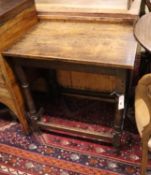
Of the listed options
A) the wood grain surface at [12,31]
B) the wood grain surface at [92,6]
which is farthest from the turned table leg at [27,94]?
the wood grain surface at [92,6]

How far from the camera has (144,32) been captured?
45.6 inches

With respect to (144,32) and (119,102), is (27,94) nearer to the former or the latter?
(119,102)

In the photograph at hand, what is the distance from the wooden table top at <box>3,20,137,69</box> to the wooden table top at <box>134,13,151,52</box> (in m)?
0.10

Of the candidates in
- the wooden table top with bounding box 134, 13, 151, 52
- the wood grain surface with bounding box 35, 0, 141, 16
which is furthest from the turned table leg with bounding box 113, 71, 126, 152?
the wood grain surface with bounding box 35, 0, 141, 16

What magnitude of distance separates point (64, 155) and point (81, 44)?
77cm

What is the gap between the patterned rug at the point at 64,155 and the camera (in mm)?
1473

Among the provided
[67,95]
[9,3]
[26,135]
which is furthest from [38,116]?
[9,3]

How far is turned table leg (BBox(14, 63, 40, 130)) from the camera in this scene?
143 centimetres

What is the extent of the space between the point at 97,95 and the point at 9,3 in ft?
3.27

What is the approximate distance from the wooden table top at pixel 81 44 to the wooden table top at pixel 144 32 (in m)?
0.10

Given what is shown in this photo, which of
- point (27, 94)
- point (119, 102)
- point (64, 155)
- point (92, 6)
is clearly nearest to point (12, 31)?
point (27, 94)

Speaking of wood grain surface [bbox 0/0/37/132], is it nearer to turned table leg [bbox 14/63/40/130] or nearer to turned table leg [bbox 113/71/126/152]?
turned table leg [bbox 14/63/40/130]

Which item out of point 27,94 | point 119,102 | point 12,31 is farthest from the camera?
point 27,94

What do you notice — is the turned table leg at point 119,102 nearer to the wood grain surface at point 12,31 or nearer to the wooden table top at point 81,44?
the wooden table top at point 81,44
